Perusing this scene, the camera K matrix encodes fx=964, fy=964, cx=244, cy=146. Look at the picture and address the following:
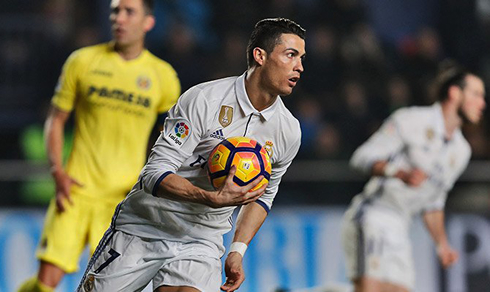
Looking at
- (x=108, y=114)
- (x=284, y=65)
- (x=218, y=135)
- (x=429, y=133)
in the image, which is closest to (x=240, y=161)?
(x=218, y=135)

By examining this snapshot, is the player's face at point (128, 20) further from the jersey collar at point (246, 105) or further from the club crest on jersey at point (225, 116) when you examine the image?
the club crest on jersey at point (225, 116)

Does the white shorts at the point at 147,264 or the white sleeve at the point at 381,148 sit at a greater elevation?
the white sleeve at the point at 381,148

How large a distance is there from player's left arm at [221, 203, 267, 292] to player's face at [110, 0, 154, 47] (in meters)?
1.77

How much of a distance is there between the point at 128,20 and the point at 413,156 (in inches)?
92.1

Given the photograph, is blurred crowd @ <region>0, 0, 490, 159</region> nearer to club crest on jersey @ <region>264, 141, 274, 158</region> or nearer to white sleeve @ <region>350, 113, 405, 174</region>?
white sleeve @ <region>350, 113, 405, 174</region>

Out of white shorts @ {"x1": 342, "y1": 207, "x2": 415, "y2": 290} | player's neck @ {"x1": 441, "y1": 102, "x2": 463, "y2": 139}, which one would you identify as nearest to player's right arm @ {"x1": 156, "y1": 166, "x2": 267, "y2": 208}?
white shorts @ {"x1": 342, "y1": 207, "x2": 415, "y2": 290}

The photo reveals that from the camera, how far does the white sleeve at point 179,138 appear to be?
421 centimetres

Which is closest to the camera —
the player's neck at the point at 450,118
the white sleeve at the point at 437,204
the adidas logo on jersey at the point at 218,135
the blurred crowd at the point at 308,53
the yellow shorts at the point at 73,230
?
the adidas logo on jersey at the point at 218,135

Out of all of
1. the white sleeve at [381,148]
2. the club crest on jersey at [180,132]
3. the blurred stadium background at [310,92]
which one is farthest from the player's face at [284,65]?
the blurred stadium background at [310,92]

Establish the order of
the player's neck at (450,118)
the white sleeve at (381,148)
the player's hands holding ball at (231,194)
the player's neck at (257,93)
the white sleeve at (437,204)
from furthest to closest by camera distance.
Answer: the white sleeve at (437,204) < the player's neck at (450,118) < the white sleeve at (381,148) < the player's neck at (257,93) < the player's hands holding ball at (231,194)

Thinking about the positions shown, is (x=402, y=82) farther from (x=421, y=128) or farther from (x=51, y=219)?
(x=51, y=219)

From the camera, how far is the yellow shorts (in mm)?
5824

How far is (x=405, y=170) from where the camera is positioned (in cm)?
691

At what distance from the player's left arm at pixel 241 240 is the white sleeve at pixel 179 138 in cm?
53
